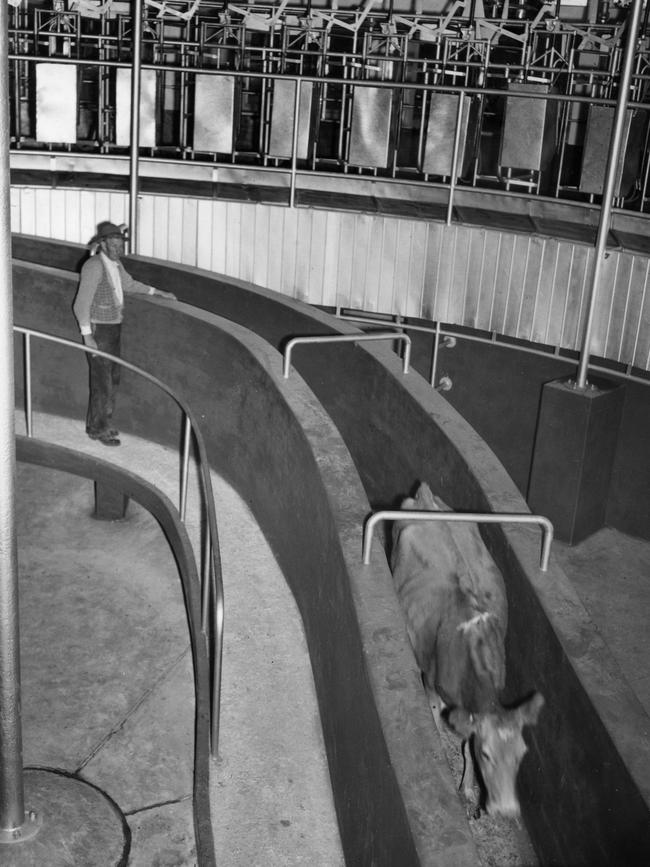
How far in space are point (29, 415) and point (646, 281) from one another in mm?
5032

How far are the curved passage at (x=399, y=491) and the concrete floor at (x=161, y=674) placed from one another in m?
0.22

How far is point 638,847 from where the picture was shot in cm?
367

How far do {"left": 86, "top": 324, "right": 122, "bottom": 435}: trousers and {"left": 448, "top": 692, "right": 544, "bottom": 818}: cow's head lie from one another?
416cm

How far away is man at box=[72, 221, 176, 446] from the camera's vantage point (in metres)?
7.57

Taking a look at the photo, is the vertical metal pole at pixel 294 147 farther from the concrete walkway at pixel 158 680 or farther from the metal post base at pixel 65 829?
the metal post base at pixel 65 829

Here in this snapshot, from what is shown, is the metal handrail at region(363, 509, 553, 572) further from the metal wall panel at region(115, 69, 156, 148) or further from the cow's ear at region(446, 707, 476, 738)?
the metal wall panel at region(115, 69, 156, 148)

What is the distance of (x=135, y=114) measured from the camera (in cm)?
893

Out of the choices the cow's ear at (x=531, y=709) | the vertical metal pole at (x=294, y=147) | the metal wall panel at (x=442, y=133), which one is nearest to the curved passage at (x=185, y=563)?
the cow's ear at (x=531, y=709)

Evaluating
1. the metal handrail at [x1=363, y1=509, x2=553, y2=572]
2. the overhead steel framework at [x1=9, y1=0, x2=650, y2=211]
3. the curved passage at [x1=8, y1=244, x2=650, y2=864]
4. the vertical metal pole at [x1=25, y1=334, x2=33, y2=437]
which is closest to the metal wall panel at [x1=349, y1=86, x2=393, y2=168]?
the overhead steel framework at [x1=9, y1=0, x2=650, y2=211]

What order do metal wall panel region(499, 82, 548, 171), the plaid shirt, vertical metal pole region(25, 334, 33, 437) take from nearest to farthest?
vertical metal pole region(25, 334, 33, 437)
the plaid shirt
metal wall panel region(499, 82, 548, 171)

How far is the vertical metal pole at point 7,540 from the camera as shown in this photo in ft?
10.7

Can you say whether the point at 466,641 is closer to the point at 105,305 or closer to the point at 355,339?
the point at 355,339

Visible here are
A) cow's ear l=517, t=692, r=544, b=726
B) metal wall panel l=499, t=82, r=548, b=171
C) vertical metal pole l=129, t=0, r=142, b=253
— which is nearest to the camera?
cow's ear l=517, t=692, r=544, b=726

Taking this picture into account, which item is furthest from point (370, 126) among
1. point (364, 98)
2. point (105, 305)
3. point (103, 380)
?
point (103, 380)
